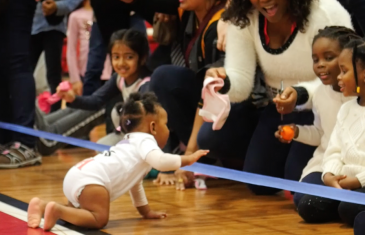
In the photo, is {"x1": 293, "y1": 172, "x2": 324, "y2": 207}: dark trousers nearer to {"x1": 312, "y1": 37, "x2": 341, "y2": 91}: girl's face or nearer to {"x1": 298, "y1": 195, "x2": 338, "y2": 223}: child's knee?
{"x1": 298, "y1": 195, "x2": 338, "y2": 223}: child's knee

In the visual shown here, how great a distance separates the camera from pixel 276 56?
9.27 feet

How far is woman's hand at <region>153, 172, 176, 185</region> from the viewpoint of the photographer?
322cm

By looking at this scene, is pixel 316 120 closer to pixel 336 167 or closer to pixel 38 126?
pixel 336 167

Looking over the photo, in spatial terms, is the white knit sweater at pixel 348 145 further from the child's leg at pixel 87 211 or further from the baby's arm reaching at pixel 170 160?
the child's leg at pixel 87 211

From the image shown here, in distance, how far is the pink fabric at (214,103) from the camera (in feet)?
8.77

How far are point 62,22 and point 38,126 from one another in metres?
0.84

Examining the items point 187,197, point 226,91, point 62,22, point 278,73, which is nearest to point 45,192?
point 187,197

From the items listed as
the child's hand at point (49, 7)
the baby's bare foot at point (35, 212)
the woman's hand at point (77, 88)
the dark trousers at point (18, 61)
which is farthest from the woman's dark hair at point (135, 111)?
the woman's hand at point (77, 88)

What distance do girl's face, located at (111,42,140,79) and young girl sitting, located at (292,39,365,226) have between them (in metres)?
1.47

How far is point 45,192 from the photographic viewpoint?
2.96 m

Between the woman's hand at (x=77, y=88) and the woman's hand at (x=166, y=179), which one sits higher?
the woman's hand at (x=77, y=88)

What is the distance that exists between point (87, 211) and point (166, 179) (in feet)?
3.12

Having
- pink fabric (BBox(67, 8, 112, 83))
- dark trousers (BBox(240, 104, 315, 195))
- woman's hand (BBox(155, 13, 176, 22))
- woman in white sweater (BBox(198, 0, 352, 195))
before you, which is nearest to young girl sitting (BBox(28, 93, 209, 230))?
woman in white sweater (BBox(198, 0, 352, 195))

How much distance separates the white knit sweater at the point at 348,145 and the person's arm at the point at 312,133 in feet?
0.72
